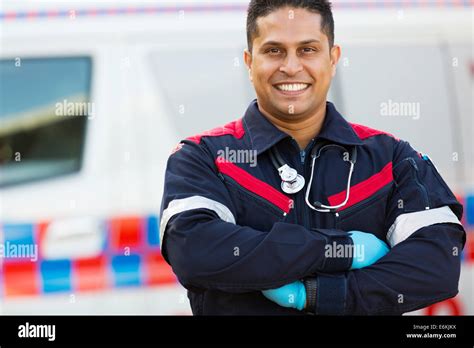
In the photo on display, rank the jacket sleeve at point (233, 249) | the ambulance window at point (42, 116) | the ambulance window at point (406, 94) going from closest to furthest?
the jacket sleeve at point (233, 249) → the ambulance window at point (406, 94) → the ambulance window at point (42, 116)

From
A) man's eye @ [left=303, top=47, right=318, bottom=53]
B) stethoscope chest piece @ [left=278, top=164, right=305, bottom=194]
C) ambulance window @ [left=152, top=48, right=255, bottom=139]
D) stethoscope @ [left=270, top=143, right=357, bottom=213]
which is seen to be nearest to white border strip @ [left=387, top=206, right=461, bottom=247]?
stethoscope @ [left=270, top=143, right=357, bottom=213]

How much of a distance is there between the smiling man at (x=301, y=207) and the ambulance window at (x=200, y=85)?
67cm

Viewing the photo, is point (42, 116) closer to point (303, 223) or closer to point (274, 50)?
point (274, 50)

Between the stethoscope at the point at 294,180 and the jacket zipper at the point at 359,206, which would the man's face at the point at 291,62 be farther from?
the jacket zipper at the point at 359,206

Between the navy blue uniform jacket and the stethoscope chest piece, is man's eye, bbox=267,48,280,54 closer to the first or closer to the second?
the navy blue uniform jacket

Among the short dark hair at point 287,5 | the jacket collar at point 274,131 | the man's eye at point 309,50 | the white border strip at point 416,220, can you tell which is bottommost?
the white border strip at point 416,220

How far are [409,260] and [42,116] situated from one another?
1.56 meters

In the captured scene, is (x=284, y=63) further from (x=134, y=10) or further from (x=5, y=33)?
(x=5, y=33)

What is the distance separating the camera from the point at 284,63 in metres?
2.02

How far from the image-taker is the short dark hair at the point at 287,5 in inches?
81.2

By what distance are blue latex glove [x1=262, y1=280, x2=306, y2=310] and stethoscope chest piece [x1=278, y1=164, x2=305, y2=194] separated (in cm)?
23

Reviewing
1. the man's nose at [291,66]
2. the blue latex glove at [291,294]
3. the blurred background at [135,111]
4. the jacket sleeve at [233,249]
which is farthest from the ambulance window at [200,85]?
the blue latex glove at [291,294]

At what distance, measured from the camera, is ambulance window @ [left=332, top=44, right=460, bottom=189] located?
2732 mm

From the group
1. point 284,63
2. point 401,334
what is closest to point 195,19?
point 284,63
